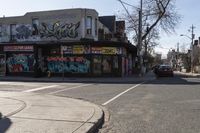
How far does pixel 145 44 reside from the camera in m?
74.9

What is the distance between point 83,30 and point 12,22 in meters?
9.24

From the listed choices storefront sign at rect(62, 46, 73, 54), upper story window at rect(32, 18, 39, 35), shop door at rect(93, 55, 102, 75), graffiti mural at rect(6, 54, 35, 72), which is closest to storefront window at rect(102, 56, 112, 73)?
shop door at rect(93, 55, 102, 75)

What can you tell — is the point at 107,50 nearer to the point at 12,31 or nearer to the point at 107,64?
the point at 107,64

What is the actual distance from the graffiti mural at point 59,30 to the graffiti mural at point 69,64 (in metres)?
3.72

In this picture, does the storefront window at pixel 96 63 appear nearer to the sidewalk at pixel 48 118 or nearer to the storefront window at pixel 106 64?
the storefront window at pixel 106 64

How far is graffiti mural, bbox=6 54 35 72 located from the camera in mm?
38844

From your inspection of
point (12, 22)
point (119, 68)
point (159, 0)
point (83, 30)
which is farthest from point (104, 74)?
point (159, 0)

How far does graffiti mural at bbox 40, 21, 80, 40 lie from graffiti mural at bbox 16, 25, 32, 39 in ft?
5.24

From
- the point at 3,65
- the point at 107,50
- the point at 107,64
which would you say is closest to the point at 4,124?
the point at 107,50

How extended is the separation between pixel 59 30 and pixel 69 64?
5236 millimetres

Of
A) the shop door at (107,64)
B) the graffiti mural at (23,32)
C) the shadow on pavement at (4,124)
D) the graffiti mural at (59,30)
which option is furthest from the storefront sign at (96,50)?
the shadow on pavement at (4,124)

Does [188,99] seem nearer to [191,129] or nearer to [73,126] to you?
[191,129]

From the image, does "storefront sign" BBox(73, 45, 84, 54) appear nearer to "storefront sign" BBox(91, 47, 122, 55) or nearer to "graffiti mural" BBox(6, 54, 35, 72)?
"storefront sign" BBox(91, 47, 122, 55)

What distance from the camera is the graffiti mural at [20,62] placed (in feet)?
127
